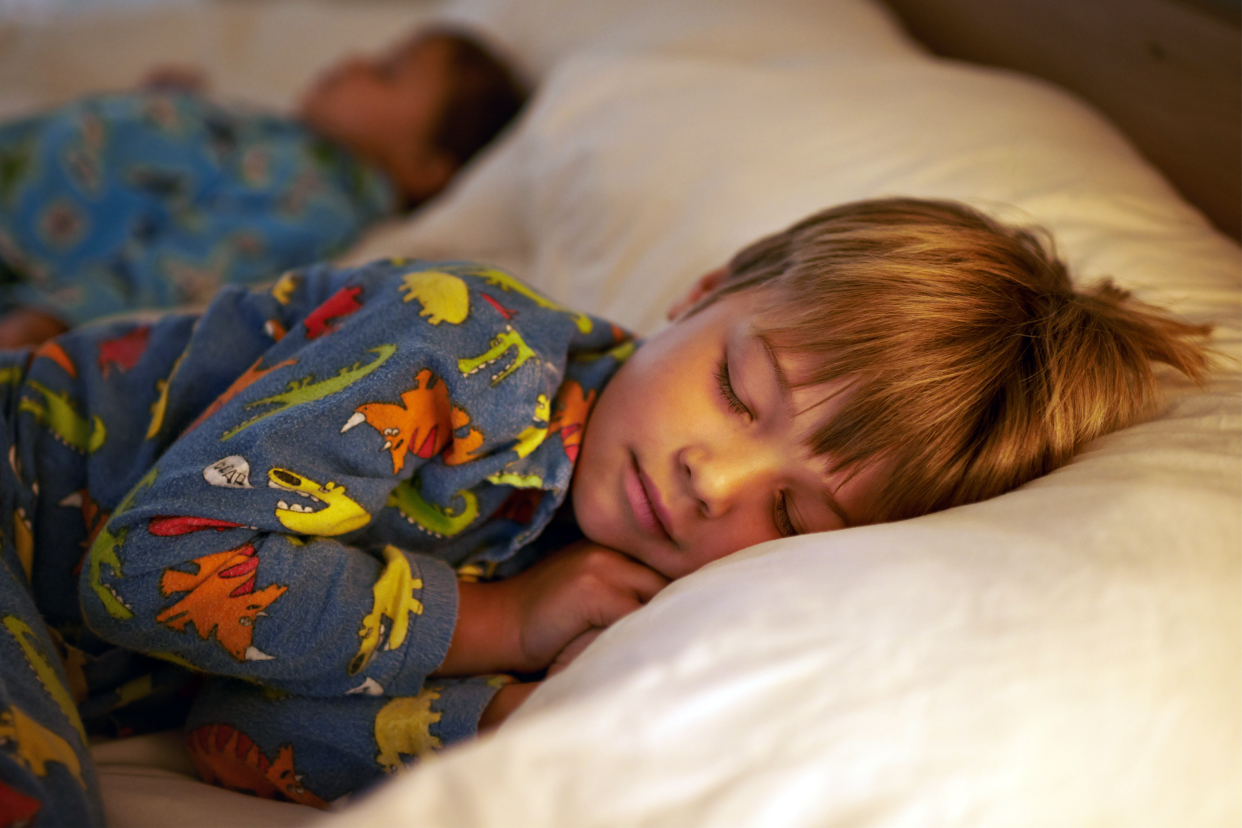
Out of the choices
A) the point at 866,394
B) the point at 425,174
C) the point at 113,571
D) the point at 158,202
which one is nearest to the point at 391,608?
the point at 113,571

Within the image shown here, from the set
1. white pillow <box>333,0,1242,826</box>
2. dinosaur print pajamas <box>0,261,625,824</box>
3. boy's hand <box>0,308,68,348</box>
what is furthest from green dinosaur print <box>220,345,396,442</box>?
boy's hand <box>0,308,68,348</box>

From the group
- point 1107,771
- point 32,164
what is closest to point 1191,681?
point 1107,771

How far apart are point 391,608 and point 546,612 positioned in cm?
14

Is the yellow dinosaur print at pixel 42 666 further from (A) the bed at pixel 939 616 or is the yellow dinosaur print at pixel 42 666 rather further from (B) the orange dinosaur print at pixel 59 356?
(B) the orange dinosaur print at pixel 59 356

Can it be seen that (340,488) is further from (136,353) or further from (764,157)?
(764,157)

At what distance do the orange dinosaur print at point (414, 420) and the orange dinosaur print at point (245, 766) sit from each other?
0.83ft

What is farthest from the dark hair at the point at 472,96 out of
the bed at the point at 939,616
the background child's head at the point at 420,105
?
the bed at the point at 939,616

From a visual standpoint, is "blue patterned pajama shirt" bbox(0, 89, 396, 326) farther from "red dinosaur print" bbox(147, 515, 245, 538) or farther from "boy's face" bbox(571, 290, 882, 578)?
"boy's face" bbox(571, 290, 882, 578)

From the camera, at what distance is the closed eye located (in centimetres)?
73

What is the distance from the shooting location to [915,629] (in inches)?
18.2

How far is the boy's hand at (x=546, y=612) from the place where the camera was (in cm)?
77

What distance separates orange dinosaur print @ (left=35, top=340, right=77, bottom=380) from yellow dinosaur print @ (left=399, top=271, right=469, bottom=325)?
0.37 meters

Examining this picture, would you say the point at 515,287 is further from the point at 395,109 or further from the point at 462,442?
the point at 395,109

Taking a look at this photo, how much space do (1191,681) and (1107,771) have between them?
8 cm
